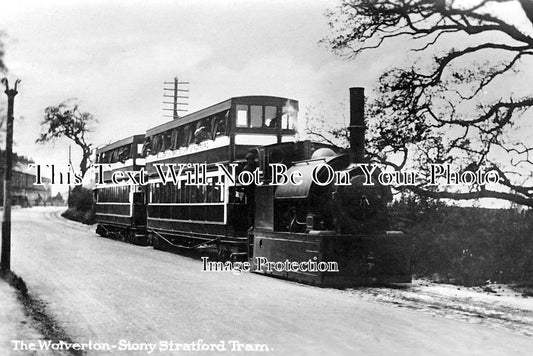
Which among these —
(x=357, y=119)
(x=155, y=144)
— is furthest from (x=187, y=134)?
(x=357, y=119)

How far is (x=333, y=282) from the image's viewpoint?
11430 mm

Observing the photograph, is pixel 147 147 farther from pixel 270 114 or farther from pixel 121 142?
pixel 270 114

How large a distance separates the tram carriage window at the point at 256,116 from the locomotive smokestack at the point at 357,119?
4.11 metres

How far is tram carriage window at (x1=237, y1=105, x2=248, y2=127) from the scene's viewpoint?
15.2m

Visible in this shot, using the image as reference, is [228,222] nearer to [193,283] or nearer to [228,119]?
[228,119]

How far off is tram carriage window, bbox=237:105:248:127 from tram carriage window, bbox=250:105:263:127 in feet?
0.41

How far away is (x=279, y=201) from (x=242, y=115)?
3.19 m

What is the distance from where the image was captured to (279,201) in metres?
13.0

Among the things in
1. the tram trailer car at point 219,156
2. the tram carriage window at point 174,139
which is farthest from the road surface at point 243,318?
the tram carriage window at point 174,139

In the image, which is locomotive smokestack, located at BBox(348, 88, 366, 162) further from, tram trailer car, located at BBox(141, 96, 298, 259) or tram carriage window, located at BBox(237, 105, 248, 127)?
tram carriage window, located at BBox(237, 105, 248, 127)

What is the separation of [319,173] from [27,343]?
666 cm

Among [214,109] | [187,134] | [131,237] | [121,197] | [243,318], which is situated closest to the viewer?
[243,318]

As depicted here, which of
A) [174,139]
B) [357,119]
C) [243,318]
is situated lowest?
[243,318]

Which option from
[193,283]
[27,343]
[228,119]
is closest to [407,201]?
[228,119]
